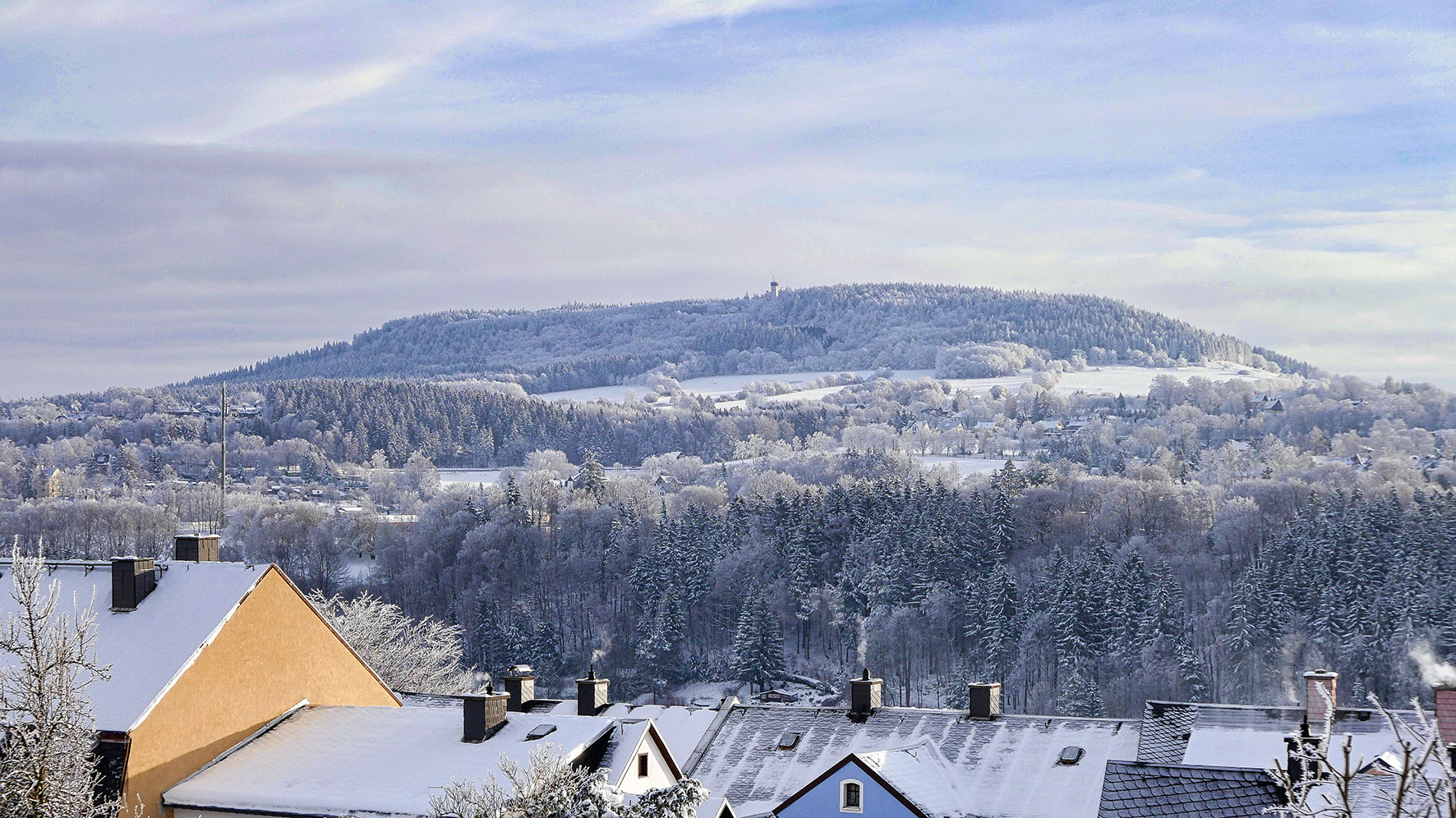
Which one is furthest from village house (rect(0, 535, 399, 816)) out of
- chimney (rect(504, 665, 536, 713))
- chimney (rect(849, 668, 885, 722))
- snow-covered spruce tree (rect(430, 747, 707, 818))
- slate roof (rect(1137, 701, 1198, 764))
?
slate roof (rect(1137, 701, 1198, 764))

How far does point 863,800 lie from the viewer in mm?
31031

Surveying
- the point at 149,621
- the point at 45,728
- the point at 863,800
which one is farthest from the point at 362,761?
the point at 863,800

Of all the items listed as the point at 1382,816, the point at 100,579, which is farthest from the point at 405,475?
the point at 1382,816

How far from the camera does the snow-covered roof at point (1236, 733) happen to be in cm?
2711

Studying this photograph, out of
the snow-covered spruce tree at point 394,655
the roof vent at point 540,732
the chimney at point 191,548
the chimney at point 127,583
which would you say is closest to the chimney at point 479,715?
the roof vent at point 540,732

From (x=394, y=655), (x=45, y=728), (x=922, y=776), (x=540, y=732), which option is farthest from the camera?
(x=394, y=655)

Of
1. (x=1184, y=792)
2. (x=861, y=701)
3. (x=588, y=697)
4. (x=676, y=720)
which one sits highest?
(x=1184, y=792)

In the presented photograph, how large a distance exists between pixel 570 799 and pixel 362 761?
37.9 feet

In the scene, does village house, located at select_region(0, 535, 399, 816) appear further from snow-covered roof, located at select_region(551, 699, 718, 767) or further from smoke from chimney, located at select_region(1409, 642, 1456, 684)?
smoke from chimney, located at select_region(1409, 642, 1456, 684)

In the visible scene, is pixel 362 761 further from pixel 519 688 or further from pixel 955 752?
pixel 955 752

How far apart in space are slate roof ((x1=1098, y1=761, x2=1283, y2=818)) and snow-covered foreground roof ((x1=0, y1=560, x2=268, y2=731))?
1638 centimetres

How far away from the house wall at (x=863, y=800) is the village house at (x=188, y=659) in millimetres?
10288

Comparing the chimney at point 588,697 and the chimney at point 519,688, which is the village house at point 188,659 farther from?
the chimney at point 588,697

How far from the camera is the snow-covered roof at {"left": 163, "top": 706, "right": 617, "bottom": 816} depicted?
2656 cm
